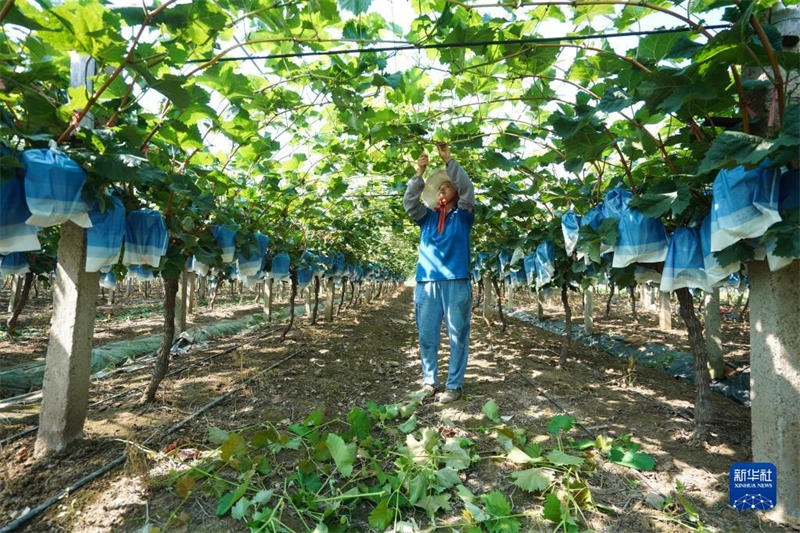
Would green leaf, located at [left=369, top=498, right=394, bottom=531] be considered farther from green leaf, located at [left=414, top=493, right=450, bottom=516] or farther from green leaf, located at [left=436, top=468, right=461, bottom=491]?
green leaf, located at [left=436, top=468, right=461, bottom=491]

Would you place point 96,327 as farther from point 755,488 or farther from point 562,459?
point 755,488

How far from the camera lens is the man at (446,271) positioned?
11.4ft

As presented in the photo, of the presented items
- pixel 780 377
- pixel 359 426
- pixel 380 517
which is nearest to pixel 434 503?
pixel 380 517

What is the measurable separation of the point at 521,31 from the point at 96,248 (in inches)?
119

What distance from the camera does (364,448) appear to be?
97.2 inches

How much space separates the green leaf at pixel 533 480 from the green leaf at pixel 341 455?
2.91 ft

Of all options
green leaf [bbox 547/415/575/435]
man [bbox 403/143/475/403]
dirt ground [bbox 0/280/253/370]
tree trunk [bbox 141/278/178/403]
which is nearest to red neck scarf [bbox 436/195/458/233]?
man [bbox 403/143/475/403]

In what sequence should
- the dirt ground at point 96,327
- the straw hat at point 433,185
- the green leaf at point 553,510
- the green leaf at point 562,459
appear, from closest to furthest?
the green leaf at point 553,510, the green leaf at point 562,459, the straw hat at point 433,185, the dirt ground at point 96,327

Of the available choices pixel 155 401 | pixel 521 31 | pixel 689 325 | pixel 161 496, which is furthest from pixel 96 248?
→ pixel 689 325

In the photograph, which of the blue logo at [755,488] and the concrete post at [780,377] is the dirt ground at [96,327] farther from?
the concrete post at [780,377]

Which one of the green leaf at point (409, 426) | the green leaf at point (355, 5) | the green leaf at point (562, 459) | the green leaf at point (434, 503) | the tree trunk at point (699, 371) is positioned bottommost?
the green leaf at point (434, 503)

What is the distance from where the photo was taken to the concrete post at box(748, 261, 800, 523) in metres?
1.83

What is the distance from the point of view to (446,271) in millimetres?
3512

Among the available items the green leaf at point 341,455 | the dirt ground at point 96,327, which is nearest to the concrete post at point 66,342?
the green leaf at point 341,455
